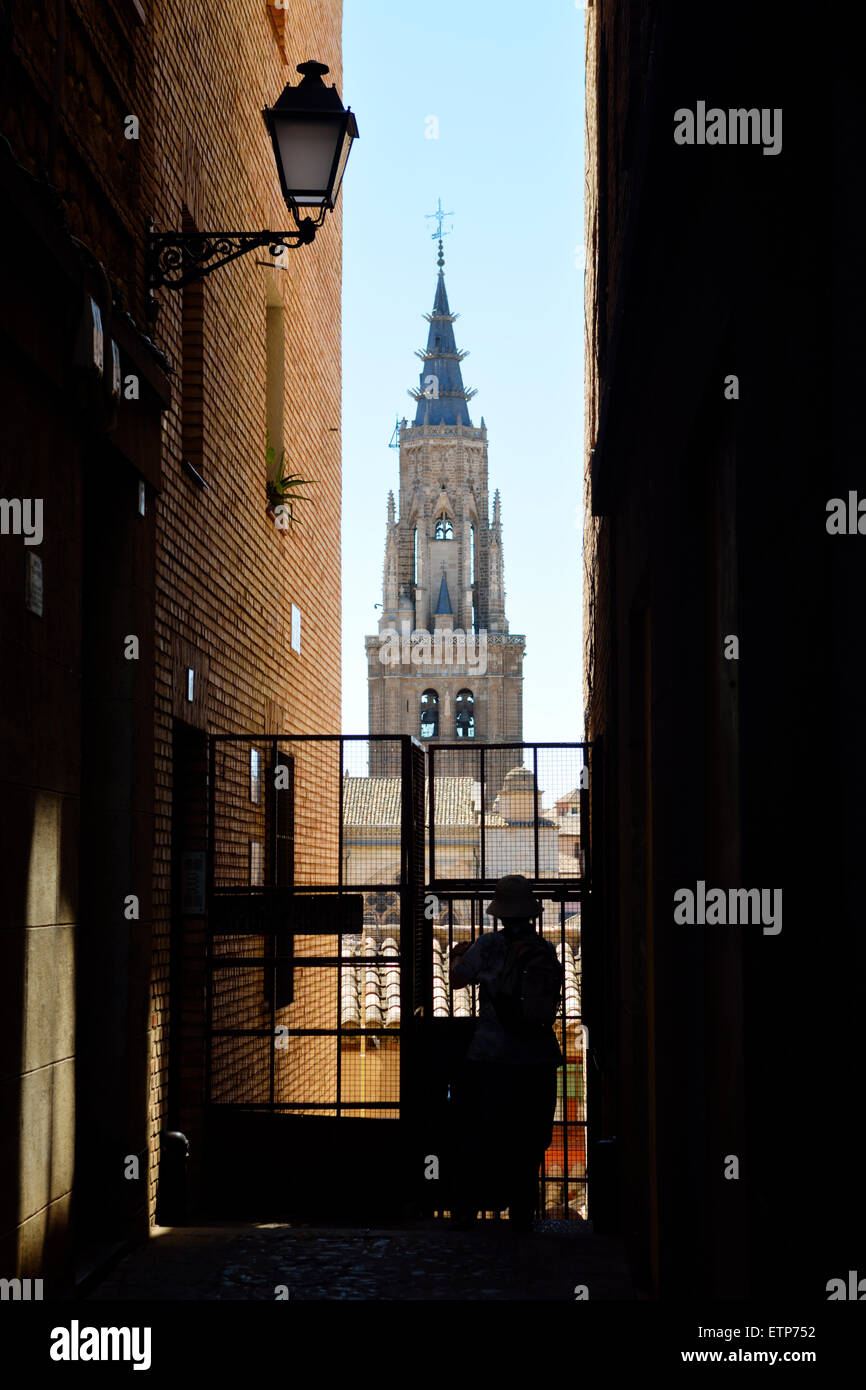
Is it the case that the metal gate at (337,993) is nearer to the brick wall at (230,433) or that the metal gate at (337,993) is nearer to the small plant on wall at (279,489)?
the brick wall at (230,433)

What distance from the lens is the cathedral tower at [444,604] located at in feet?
368

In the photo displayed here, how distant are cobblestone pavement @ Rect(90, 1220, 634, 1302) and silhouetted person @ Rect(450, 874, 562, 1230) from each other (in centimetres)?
28

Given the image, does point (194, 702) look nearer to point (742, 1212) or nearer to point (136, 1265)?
point (136, 1265)

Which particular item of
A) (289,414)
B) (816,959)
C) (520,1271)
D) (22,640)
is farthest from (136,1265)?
(289,414)

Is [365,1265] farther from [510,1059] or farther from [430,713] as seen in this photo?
[430,713]

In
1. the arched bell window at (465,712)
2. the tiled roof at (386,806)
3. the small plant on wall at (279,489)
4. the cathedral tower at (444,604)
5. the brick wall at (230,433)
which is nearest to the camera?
the brick wall at (230,433)

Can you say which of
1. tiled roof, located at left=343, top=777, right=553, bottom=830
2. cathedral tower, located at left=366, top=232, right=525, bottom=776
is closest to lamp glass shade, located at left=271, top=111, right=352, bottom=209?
tiled roof, located at left=343, top=777, right=553, bottom=830

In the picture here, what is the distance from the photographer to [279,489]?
1266 cm

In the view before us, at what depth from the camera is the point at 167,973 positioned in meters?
8.48

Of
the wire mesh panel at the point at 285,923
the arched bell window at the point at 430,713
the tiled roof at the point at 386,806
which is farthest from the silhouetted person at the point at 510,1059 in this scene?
the arched bell window at the point at 430,713

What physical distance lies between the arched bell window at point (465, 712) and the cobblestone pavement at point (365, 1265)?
4135 inches

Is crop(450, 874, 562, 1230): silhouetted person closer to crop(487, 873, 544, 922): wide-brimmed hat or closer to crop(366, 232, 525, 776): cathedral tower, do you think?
crop(487, 873, 544, 922): wide-brimmed hat

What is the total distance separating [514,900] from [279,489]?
5.75 m

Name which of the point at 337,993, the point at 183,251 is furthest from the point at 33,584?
the point at 337,993
